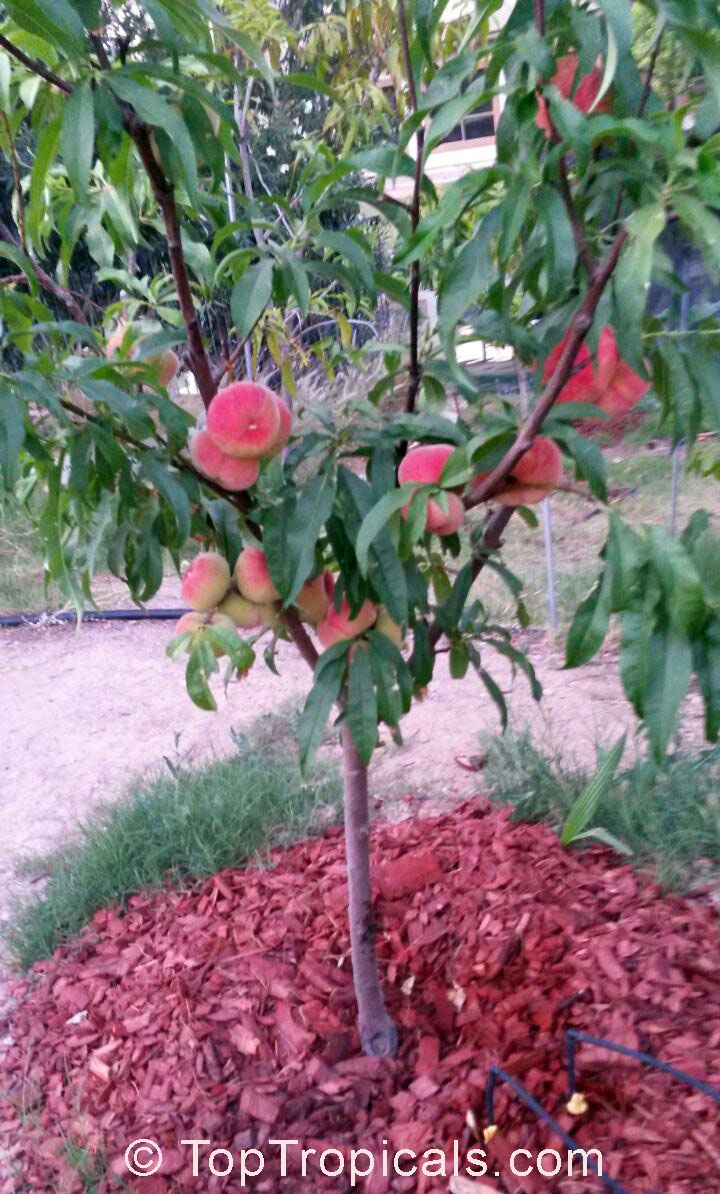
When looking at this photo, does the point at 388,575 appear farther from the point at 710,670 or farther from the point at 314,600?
the point at 710,670

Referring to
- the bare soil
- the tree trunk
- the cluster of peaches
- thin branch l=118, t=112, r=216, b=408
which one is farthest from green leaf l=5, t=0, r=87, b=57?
the bare soil

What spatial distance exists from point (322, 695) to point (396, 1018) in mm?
835

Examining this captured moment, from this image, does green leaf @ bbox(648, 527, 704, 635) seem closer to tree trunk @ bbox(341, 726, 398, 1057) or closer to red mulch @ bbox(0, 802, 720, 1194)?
tree trunk @ bbox(341, 726, 398, 1057)

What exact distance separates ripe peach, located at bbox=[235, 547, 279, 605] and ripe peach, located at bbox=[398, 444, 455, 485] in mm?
197

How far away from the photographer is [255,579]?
41.8 inches

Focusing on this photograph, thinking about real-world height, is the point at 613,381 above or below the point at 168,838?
above

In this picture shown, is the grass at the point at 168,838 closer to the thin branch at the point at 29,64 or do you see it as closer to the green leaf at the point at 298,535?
the green leaf at the point at 298,535

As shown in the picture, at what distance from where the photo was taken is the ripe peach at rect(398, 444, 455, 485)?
967 millimetres

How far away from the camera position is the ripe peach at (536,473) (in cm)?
96

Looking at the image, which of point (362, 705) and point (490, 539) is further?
point (490, 539)

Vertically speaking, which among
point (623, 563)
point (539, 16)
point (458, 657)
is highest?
point (539, 16)

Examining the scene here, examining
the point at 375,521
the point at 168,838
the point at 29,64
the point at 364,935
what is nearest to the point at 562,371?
the point at 375,521

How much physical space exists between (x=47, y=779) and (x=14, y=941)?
1.02 metres

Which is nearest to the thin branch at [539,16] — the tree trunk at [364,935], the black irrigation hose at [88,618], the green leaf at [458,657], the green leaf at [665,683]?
the green leaf at [665,683]
